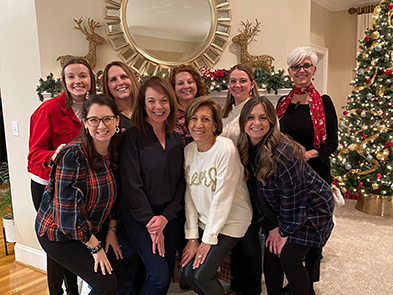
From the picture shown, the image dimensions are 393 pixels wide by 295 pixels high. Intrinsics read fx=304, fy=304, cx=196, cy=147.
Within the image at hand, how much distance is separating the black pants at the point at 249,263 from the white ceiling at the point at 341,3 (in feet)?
16.4

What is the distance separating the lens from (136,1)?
10.6 feet

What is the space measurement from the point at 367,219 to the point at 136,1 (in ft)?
12.1

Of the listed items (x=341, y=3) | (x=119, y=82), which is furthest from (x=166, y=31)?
(x=341, y=3)

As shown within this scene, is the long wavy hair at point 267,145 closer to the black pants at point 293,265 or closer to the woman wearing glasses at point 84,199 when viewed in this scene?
the black pants at point 293,265

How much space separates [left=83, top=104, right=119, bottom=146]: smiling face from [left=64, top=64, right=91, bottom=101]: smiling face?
0.38 meters

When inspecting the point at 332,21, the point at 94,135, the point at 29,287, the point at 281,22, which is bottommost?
the point at 29,287

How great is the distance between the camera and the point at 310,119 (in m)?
2.13

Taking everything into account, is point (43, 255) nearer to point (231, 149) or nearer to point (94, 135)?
point (94, 135)

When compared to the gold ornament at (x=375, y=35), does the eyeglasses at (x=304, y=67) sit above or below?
below

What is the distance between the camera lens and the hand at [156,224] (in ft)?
5.53

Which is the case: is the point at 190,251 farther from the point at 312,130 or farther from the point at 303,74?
the point at 303,74

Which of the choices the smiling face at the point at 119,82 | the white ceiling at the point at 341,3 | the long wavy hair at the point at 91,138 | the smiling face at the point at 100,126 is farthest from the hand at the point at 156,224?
the white ceiling at the point at 341,3

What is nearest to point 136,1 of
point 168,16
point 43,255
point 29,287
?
point 168,16

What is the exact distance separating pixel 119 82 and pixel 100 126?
605 mm
